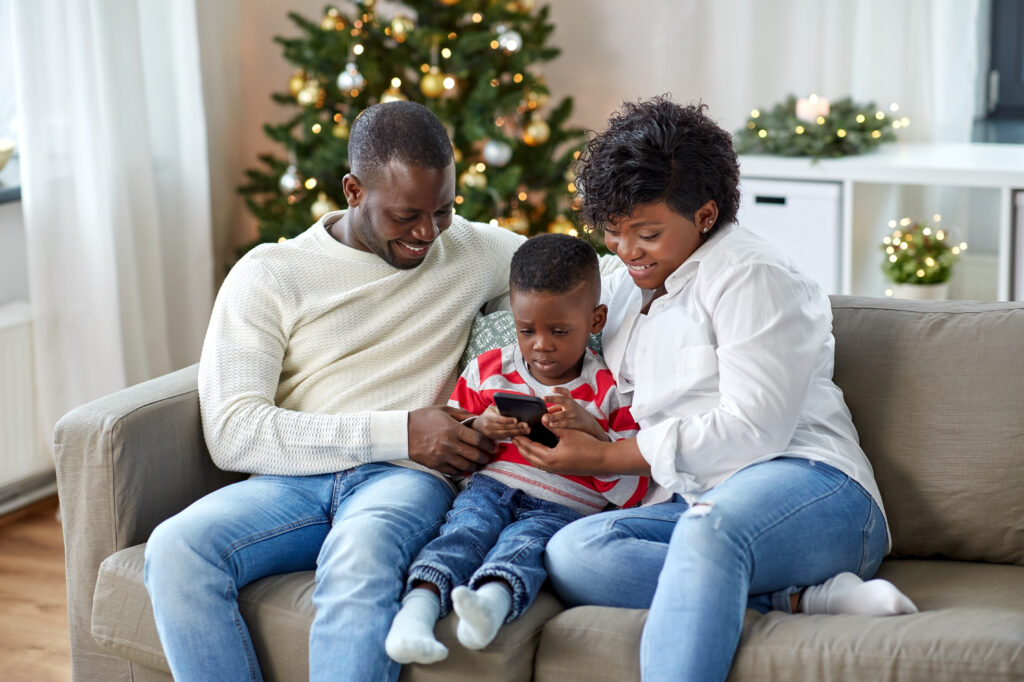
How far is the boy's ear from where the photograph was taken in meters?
1.90

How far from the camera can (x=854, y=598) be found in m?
1.60

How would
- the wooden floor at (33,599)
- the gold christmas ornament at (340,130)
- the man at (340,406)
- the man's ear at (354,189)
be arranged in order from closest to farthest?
the man at (340,406) < the man's ear at (354,189) < the wooden floor at (33,599) < the gold christmas ornament at (340,130)

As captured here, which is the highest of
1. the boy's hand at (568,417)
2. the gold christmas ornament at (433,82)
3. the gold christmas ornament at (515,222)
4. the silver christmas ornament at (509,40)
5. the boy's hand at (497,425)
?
the silver christmas ornament at (509,40)

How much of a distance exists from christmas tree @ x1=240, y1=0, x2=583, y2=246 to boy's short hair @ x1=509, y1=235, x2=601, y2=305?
4.71 ft

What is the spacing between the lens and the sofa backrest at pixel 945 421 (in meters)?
1.83

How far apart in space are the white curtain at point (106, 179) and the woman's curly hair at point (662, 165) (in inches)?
72.3

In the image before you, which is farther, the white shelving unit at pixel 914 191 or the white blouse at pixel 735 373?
the white shelving unit at pixel 914 191

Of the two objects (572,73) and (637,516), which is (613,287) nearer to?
(637,516)

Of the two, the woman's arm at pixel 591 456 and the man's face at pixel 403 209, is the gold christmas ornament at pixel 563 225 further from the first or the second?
the woman's arm at pixel 591 456

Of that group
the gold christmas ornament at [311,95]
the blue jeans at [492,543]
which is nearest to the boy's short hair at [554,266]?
the blue jeans at [492,543]

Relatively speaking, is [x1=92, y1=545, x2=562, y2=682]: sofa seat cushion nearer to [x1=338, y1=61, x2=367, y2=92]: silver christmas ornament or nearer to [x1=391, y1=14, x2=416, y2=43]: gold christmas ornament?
[x1=338, y1=61, x2=367, y2=92]: silver christmas ornament

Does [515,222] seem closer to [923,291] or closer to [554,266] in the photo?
[923,291]

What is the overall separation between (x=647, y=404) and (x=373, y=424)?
463mm

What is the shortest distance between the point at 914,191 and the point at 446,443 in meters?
2.39
